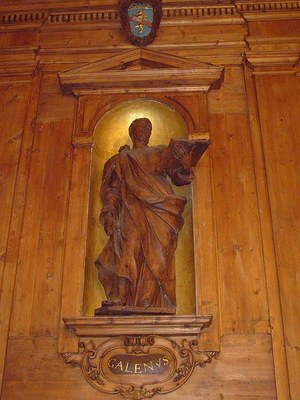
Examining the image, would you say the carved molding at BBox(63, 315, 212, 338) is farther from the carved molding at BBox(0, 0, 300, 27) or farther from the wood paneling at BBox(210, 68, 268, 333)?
the carved molding at BBox(0, 0, 300, 27)

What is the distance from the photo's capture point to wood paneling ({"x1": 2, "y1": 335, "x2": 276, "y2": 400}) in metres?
3.28

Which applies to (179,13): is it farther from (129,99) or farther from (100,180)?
(100,180)

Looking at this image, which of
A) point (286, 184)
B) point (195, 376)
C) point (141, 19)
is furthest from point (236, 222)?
point (141, 19)

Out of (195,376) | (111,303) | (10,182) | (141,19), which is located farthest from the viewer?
(141,19)

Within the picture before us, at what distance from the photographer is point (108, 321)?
3.39 metres

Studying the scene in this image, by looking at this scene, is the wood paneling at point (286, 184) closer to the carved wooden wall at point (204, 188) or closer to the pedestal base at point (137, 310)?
the carved wooden wall at point (204, 188)

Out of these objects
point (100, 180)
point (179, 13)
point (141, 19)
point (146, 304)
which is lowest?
point (146, 304)

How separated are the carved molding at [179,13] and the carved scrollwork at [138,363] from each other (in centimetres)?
271

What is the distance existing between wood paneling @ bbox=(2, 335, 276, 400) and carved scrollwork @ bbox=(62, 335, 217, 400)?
0.05 m

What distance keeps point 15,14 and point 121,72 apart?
121 cm

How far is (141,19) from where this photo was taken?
4.60 metres

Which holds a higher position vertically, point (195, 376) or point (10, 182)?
point (10, 182)

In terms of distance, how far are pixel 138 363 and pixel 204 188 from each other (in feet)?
4.22

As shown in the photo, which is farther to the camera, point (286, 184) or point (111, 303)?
point (286, 184)
